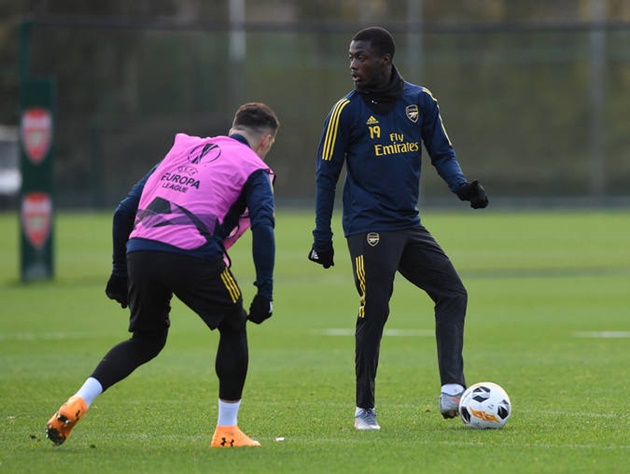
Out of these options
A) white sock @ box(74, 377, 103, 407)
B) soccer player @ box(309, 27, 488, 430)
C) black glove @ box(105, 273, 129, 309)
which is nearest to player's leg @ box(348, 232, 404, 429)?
soccer player @ box(309, 27, 488, 430)

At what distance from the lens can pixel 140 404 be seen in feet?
29.8

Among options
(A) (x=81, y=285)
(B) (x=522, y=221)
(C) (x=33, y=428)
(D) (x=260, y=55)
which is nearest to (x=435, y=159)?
(C) (x=33, y=428)

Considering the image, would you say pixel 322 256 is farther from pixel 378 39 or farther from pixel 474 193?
pixel 378 39

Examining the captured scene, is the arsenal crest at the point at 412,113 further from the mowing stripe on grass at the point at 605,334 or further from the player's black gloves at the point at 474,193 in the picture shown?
the mowing stripe on grass at the point at 605,334

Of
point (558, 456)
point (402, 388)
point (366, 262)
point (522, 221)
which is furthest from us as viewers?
point (522, 221)

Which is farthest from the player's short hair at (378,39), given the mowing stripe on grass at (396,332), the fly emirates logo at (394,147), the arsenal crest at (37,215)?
the arsenal crest at (37,215)

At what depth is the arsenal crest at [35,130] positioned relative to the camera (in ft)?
64.8

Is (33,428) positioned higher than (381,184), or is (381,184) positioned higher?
(381,184)

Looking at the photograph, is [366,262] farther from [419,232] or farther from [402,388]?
[402,388]

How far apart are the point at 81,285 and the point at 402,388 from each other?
1143cm

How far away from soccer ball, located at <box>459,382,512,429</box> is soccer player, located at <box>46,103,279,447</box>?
1.36m

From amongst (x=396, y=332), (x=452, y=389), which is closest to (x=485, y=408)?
(x=452, y=389)

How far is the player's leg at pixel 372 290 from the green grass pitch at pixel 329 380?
427mm

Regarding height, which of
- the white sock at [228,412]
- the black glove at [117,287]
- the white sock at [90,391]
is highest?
the black glove at [117,287]
